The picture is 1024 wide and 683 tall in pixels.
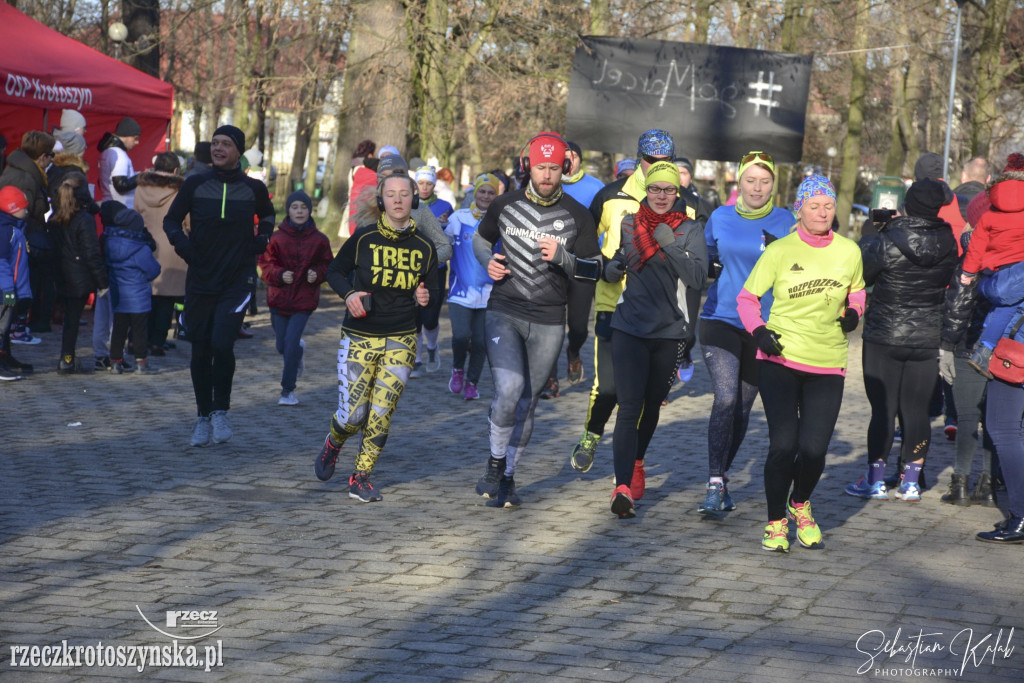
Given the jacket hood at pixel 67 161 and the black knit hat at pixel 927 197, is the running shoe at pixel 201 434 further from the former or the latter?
the black knit hat at pixel 927 197

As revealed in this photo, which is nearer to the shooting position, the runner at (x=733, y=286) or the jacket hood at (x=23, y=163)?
the runner at (x=733, y=286)

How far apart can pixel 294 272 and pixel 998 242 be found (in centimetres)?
551

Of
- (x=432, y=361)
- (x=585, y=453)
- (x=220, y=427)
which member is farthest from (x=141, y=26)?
(x=585, y=453)

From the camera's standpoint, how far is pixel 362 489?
7473mm

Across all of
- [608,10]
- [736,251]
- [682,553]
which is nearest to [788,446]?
[682,553]

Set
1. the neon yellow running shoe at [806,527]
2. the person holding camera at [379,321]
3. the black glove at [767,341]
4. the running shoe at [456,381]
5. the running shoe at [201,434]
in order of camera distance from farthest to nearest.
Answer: the running shoe at [456,381], the running shoe at [201,434], the person holding camera at [379,321], the neon yellow running shoe at [806,527], the black glove at [767,341]

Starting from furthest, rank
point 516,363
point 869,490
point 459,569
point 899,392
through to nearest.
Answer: point 869,490, point 899,392, point 516,363, point 459,569

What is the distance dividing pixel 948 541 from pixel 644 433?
5.97 feet

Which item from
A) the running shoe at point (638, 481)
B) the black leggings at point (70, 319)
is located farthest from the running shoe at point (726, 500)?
the black leggings at point (70, 319)

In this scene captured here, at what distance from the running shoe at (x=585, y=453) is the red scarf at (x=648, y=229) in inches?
64.3

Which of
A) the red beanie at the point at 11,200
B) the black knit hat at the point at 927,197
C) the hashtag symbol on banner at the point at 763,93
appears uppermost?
the hashtag symbol on banner at the point at 763,93

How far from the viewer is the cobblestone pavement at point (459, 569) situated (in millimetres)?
4973

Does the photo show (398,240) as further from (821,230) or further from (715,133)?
(715,133)

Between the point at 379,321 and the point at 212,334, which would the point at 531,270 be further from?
the point at 212,334
